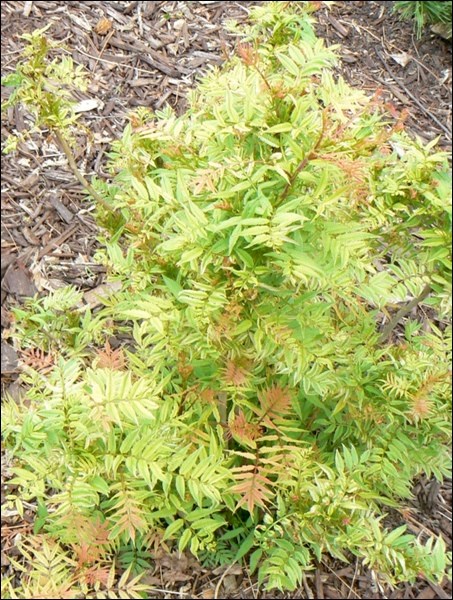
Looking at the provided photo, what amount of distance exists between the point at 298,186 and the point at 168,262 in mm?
440

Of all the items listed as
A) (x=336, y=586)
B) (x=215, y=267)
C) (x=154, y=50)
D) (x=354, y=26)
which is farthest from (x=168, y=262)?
(x=354, y=26)

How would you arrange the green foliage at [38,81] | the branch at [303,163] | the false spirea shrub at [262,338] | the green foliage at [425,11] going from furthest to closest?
the green foliage at [425,11]
the green foliage at [38,81]
the false spirea shrub at [262,338]
the branch at [303,163]

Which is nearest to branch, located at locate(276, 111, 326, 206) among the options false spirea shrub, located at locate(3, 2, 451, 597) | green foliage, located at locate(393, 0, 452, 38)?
false spirea shrub, located at locate(3, 2, 451, 597)

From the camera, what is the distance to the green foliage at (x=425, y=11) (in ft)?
14.1

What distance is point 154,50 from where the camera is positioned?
3.89 meters

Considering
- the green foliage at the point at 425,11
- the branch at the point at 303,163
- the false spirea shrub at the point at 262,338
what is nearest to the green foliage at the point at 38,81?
the false spirea shrub at the point at 262,338

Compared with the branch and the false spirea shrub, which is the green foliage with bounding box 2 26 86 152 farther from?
the branch

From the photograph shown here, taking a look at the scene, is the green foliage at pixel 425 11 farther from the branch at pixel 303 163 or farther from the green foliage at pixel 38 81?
the branch at pixel 303 163

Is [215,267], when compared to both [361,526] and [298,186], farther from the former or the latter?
[361,526]

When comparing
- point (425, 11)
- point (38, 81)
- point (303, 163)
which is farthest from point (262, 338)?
point (425, 11)

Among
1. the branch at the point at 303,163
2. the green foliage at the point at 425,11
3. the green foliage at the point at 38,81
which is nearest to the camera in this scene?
the branch at the point at 303,163

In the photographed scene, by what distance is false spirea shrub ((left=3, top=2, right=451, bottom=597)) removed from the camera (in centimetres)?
153

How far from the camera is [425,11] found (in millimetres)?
4309

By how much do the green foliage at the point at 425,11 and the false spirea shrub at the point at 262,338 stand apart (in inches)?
99.6
